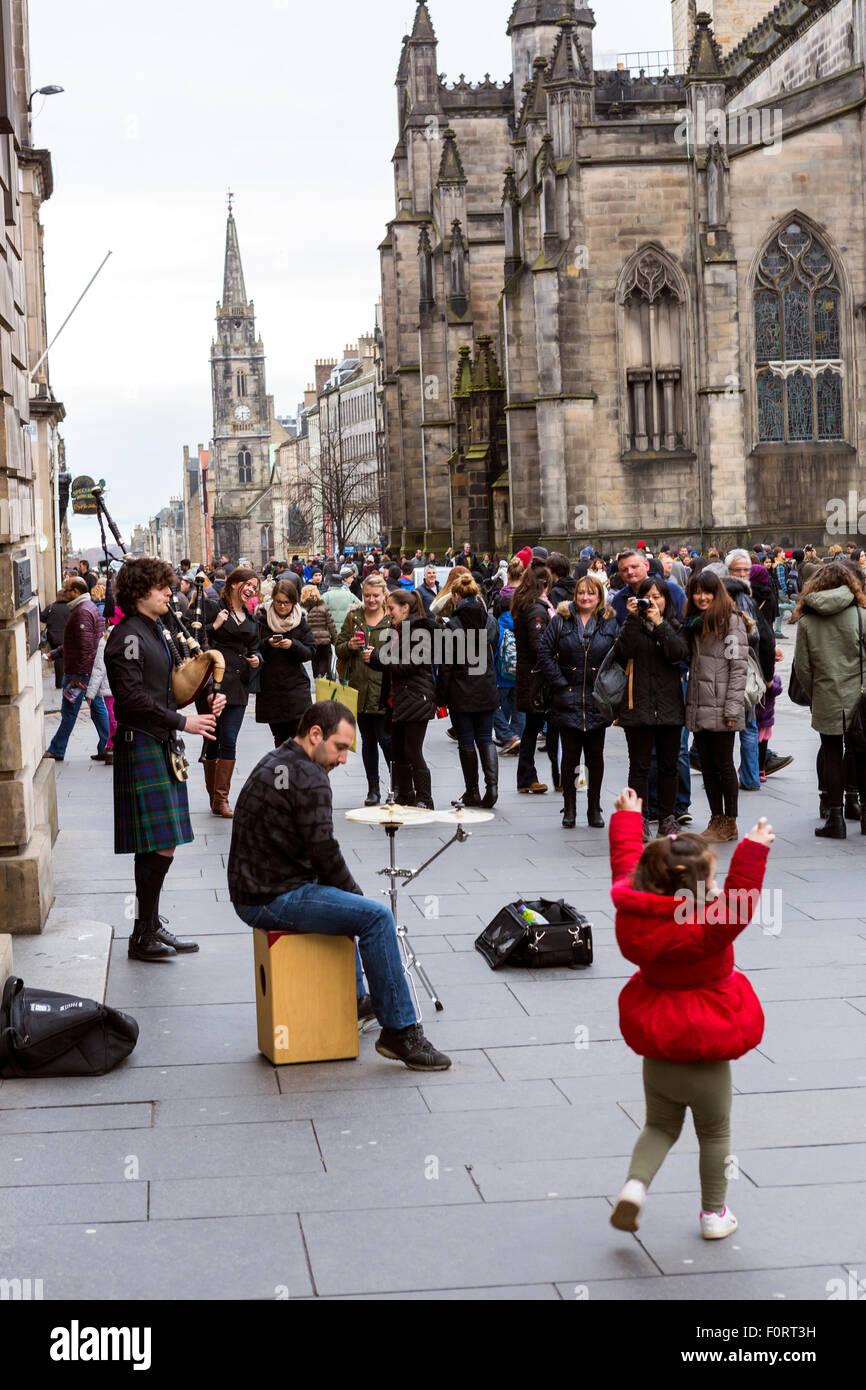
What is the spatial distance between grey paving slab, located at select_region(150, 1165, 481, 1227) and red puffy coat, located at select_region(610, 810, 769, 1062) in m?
0.91

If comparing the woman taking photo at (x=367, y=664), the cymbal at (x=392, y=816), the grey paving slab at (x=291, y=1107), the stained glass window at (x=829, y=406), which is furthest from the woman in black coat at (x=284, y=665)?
the stained glass window at (x=829, y=406)

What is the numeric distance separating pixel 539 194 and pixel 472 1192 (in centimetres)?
3327

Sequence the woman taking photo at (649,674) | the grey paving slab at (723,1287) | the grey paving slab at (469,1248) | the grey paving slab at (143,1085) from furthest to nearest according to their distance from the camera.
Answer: the woman taking photo at (649,674)
the grey paving slab at (143,1085)
the grey paving slab at (469,1248)
the grey paving slab at (723,1287)

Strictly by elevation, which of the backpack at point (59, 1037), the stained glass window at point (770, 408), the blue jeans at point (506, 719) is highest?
the stained glass window at point (770, 408)

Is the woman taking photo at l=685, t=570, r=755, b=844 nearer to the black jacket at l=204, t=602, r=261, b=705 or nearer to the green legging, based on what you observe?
the black jacket at l=204, t=602, r=261, b=705

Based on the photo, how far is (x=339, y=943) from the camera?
6602 millimetres

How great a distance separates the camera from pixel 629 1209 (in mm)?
4629

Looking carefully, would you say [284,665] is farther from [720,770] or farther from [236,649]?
[720,770]

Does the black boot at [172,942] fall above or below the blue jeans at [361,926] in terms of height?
below

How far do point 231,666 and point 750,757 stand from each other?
4352mm

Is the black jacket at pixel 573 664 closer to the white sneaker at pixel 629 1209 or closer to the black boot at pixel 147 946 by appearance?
the black boot at pixel 147 946

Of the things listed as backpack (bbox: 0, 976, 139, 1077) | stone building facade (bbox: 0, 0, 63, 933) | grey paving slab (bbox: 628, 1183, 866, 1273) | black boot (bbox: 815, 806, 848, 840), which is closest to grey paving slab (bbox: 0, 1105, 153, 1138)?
backpack (bbox: 0, 976, 139, 1077)

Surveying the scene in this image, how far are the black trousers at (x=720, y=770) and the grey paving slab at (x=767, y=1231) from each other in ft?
20.2

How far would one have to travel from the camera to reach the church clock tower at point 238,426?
5930 inches
